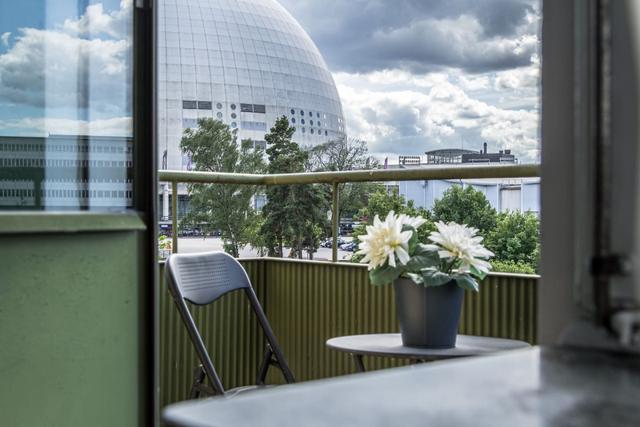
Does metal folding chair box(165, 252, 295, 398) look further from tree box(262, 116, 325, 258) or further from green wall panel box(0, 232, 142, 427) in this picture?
tree box(262, 116, 325, 258)

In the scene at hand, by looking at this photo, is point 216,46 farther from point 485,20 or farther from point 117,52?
point 117,52

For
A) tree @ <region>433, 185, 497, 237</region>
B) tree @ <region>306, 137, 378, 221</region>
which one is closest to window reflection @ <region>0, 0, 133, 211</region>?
tree @ <region>433, 185, 497, 237</region>

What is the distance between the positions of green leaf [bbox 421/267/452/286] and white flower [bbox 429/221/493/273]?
0.05m

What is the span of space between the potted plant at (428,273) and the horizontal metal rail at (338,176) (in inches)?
12.8

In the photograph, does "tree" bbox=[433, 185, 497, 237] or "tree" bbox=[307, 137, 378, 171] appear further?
"tree" bbox=[307, 137, 378, 171]

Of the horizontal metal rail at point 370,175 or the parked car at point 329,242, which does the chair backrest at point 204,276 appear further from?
the parked car at point 329,242

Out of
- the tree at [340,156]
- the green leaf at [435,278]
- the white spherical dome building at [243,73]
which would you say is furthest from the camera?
the white spherical dome building at [243,73]

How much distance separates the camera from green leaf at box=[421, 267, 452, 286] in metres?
2.08

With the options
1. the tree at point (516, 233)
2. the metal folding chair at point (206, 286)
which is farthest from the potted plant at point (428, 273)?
the tree at point (516, 233)

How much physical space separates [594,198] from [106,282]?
1.52m

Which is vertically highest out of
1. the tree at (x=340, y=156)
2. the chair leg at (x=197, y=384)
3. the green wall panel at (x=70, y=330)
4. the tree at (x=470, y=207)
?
the tree at (x=340, y=156)

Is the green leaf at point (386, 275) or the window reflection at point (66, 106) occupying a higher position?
the window reflection at point (66, 106)

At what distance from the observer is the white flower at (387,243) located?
215 centimetres

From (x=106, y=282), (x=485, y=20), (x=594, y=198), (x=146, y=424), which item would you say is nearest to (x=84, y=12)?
(x=106, y=282)
